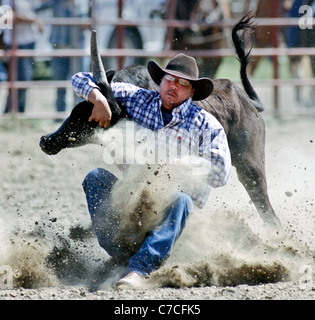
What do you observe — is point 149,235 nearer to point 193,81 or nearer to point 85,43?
point 193,81

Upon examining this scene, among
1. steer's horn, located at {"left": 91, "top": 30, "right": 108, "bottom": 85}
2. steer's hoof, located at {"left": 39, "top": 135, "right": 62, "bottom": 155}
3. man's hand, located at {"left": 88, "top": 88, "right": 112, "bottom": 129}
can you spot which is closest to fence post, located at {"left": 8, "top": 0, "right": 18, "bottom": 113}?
steer's hoof, located at {"left": 39, "top": 135, "right": 62, "bottom": 155}

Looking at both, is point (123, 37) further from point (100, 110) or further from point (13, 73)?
point (100, 110)

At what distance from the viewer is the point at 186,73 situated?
3830mm

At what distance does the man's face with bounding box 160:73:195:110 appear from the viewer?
381 cm

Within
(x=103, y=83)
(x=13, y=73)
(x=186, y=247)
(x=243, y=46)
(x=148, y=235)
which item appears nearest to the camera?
(x=148, y=235)

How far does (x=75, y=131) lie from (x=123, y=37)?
488cm

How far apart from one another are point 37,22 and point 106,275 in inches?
202

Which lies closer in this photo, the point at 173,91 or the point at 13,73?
the point at 173,91

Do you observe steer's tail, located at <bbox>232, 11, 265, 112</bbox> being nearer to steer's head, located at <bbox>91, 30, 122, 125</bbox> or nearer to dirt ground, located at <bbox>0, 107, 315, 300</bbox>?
dirt ground, located at <bbox>0, 107, 315, 300</bbox>

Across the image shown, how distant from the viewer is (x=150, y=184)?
12.2 ft

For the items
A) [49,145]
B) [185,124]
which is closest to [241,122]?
[185,124]

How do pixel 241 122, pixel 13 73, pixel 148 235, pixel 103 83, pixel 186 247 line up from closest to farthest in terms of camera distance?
pixel 148 235, pixel 103 83, pixel 186 247, pixel 241 122, pixel 13 73
